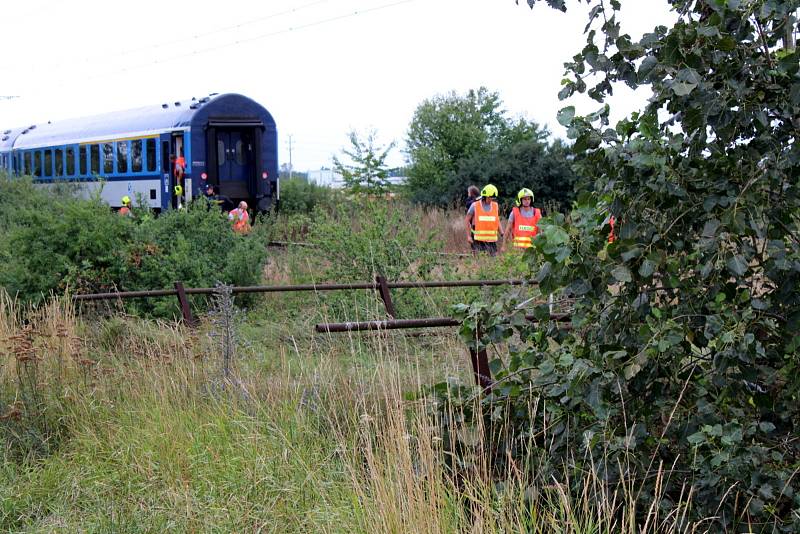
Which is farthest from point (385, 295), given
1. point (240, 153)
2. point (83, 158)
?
point (83, 158)

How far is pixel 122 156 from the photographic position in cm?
2705

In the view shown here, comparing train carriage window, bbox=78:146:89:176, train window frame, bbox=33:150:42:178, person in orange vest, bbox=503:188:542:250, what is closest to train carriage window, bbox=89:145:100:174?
train carriage window, bbox=78:146:89:176

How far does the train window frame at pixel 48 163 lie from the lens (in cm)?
3148

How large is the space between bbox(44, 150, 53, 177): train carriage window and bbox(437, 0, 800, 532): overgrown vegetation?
29268 mm

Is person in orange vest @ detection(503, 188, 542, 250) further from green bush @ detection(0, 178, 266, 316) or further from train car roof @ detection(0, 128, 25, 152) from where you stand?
train car roof @ detection(0, 128, 25, 152)

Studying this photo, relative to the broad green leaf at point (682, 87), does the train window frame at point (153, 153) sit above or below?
above

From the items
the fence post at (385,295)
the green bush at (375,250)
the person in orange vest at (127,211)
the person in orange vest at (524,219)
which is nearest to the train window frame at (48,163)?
the person in orange vest at (127,211)

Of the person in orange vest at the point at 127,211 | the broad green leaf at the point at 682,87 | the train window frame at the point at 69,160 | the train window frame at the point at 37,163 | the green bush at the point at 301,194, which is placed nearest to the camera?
the broad green leaf at the point at 682,87

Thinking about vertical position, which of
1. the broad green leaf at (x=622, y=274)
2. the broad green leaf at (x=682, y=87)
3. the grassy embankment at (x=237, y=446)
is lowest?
the grassy embankment at (x=237, y=446)

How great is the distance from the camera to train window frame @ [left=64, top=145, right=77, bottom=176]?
29.8m

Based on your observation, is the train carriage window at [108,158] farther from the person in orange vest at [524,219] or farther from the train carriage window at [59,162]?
the person in orange vest at [524,219]

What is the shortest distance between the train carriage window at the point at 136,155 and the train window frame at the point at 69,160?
4.10 m

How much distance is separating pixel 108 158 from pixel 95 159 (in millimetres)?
955

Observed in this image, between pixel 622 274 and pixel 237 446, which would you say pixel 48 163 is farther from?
pixel 622 274
